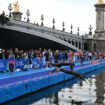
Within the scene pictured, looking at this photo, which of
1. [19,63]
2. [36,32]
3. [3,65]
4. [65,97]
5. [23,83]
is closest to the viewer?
[23,83]

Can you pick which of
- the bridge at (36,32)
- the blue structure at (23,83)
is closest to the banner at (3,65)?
the blue structure at (23,83)

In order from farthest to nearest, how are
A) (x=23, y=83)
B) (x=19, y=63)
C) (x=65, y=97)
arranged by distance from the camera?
(x=19, y=63)
(x=65, y=97)
(x=23, y=83)

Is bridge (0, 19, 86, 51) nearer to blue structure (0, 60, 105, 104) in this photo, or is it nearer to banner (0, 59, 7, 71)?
banner (0, 59, 7, 71)

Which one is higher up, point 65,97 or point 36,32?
point 36,32

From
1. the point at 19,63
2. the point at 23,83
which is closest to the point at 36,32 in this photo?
the point at 19,63

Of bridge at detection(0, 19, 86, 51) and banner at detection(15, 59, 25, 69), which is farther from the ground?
bridge at detection(0, 19, 86, 51)

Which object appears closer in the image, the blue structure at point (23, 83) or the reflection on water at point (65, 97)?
the blue structure at point (23, 83)

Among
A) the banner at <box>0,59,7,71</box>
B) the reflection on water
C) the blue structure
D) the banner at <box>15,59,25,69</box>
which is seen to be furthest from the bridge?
the reflection on water

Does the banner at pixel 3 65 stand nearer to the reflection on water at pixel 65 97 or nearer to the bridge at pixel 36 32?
the reflection on water at pixel 65 97

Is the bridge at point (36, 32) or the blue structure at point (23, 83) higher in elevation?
the bridge at point (36, 32)

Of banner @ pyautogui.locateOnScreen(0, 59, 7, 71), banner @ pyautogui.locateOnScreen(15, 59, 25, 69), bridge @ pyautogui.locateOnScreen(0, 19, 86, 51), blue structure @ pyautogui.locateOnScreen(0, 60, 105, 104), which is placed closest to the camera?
blue structure @ pyautogui.locateOnScreen(0, 60, 105, 104)

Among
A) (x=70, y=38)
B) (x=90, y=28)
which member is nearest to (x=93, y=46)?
(x=90, y=28)

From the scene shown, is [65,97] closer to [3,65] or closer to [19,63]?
[3,65]

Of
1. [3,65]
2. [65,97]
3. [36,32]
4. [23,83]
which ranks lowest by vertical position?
[65,97]
